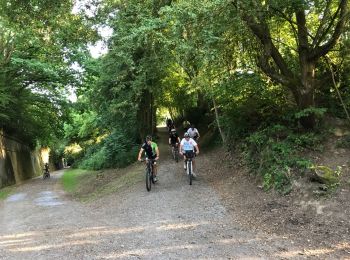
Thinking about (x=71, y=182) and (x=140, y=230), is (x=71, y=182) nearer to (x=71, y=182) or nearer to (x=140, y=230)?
(x=71, y=182)

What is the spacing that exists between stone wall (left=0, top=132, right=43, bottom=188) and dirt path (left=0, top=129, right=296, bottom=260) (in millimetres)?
15492

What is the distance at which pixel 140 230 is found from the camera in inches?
351

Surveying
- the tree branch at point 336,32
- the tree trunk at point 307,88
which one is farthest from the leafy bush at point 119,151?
the tree branch at point 336,32

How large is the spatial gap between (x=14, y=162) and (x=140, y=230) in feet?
89.5

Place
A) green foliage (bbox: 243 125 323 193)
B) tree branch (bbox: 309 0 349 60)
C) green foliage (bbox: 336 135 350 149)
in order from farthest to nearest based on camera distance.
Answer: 1. green foliage (bbox: 336 135 350 149)
2. tree branch (bbox: 309 0 349 60)
3. green foliage (bbox: 243 125 323 193)

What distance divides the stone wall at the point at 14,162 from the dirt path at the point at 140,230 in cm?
1549

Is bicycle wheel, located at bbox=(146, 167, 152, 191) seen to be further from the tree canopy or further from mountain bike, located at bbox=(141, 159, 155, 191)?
the tree canopy

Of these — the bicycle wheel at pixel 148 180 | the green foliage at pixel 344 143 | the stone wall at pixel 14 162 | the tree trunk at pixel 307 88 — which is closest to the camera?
the green foliage at pixel 344 143

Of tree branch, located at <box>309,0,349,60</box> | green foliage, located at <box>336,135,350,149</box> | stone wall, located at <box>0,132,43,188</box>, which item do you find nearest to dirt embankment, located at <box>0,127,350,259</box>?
green foliage, located at <box>336,135,350,149</box>

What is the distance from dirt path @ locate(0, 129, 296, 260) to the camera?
7273 mm

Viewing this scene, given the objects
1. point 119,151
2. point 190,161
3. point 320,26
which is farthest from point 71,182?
point 320,26

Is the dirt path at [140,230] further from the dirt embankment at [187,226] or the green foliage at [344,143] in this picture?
the green foliage at [344,143]

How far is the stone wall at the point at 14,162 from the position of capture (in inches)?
1128

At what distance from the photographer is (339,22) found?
11.2 metres
